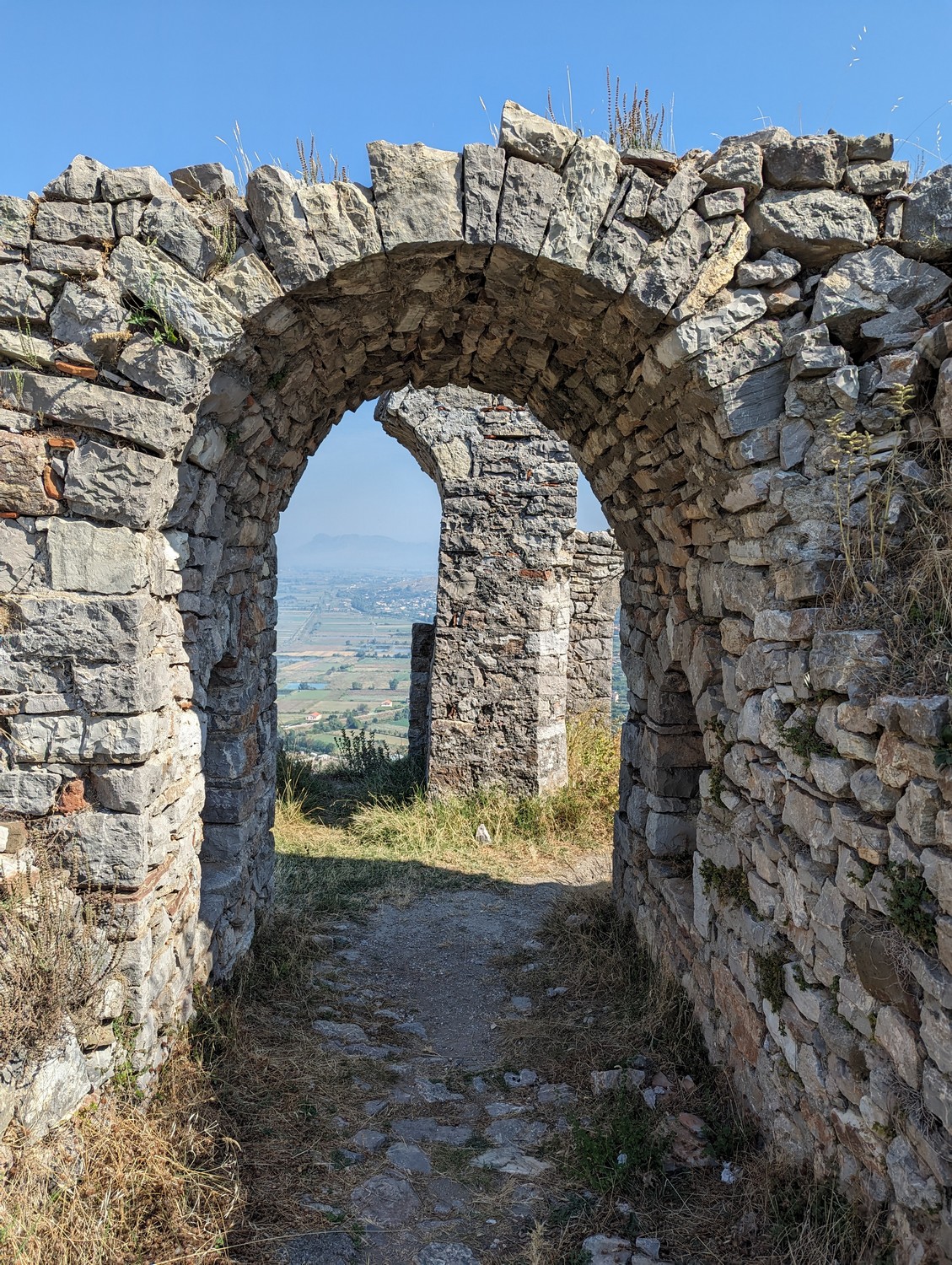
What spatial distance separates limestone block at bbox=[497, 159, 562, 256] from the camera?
3.18 m

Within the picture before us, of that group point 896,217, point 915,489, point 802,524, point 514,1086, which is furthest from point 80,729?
point 896,217

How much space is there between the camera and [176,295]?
9.98ft

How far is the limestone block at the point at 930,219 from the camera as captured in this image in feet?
9.75

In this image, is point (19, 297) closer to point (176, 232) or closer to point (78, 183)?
point (78, 183)

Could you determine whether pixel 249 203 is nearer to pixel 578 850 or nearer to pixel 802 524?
pixel 802 524

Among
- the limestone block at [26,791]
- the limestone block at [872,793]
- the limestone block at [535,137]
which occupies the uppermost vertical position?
the limestone block at [535,137]

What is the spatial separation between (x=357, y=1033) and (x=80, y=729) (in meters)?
2.15

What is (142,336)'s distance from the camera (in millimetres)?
3010

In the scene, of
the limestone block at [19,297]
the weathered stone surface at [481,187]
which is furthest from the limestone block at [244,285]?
the weathered stone surface at [481,187]

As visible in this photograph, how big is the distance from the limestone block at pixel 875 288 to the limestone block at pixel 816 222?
0.08 m

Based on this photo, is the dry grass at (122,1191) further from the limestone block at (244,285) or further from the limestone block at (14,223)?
the limestone block at (14,223)

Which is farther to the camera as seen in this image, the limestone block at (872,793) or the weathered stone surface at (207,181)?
the weathered stone surface at (207,181)

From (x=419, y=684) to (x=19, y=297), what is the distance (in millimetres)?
7228

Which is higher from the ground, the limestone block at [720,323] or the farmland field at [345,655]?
the limestone block at [720,323]
